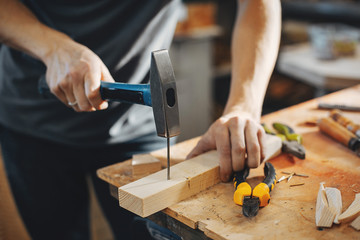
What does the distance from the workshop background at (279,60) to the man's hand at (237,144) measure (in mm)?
1116

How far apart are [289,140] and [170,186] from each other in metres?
0.44

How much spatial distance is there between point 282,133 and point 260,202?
1.30ft

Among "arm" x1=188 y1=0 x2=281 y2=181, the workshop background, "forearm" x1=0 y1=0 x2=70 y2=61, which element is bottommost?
the workshop background

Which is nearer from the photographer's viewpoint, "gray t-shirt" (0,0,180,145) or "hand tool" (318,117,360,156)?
"hand tool" (318,117,360,156)

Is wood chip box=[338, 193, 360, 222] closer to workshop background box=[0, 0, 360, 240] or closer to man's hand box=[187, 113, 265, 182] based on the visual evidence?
man's hand box=[187, 113, 265, 182]

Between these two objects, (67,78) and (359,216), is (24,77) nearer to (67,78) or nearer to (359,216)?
(67,78)

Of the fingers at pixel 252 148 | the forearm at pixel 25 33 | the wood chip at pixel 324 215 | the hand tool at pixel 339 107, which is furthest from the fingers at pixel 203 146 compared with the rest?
the hand tool at pixel 339 107

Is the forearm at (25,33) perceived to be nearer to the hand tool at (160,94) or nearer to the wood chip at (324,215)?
the hand tool at (160,94)

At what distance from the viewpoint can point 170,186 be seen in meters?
0.85

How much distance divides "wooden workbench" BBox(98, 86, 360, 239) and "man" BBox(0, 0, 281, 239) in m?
0.20

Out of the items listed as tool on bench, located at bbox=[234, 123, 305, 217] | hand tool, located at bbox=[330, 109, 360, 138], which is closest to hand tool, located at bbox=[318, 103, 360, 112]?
hand tool, located at bbox=[330, 109, 360, 138]

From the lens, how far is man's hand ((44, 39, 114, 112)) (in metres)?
0.94

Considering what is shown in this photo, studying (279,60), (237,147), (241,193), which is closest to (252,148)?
(237,147)

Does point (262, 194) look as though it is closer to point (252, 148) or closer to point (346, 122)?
point (252, 148)
